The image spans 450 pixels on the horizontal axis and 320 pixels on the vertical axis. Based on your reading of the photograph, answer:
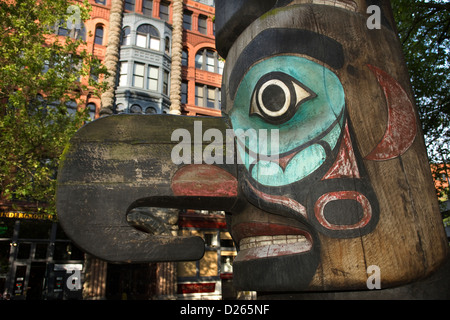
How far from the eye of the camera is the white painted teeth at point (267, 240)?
1828mm

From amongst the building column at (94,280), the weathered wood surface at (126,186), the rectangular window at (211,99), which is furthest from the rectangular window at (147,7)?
the weathered wood surface at (126,186)

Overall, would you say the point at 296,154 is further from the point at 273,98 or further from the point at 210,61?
the point at 210,61

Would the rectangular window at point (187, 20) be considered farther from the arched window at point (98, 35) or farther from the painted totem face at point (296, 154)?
the painted totem face at point (296, 154)

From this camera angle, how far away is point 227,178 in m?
1.87

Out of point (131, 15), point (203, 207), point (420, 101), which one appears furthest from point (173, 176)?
point (131, 15)

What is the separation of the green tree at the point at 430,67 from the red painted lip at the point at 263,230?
253 inches

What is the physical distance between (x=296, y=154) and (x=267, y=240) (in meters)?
0.54

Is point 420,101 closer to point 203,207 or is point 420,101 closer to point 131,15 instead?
point 203,207

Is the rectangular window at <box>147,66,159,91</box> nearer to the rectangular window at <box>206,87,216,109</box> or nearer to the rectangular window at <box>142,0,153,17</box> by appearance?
the rectangular window at <box>206,87,216,109</box>

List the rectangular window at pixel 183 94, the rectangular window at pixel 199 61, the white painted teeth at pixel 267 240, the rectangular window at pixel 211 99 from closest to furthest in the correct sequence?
the white painted teeth at pixel 267 240 → the rectangular window at pixel 183 94 → the rectangular window at pixel 211 99 → the rectangular window at pixel 199 61

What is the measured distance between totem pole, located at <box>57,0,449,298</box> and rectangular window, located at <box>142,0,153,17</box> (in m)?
19.0

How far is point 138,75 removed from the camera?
55.8ft

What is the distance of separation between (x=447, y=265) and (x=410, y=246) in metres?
0.47

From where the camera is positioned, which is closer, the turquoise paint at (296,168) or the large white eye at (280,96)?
the turquoise paint at (296,168)
